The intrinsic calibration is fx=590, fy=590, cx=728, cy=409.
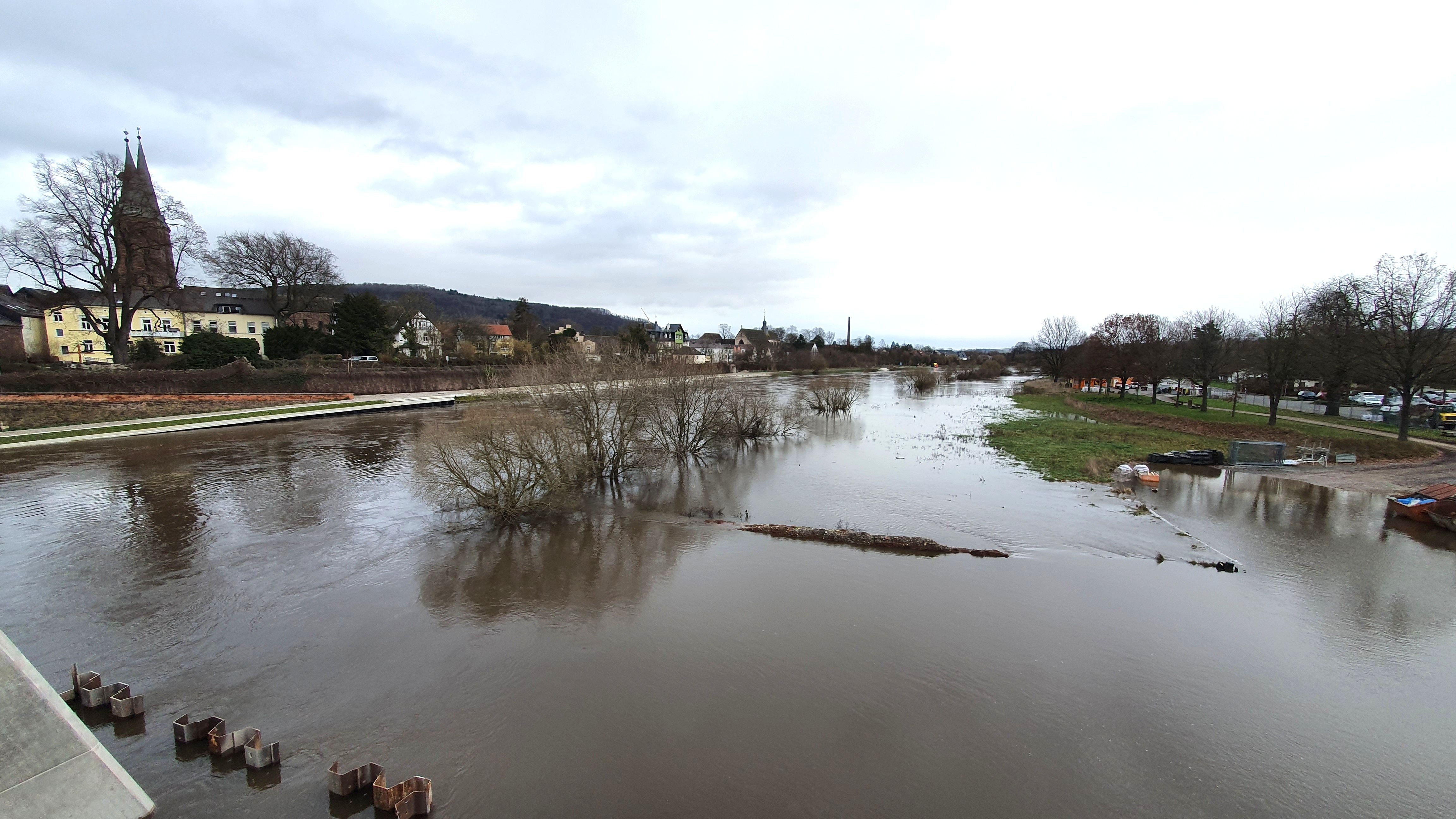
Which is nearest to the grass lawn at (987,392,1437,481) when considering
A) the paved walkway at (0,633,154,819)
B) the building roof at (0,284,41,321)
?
the paved walkway at (0,633,154,819)

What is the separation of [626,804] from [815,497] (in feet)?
42.4

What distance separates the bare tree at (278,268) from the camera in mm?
48938

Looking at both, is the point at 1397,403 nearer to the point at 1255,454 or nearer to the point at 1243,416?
the point at 1243,416

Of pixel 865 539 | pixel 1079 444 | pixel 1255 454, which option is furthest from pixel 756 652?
pixel 1255 454

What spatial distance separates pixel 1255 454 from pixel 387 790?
30.4 metres

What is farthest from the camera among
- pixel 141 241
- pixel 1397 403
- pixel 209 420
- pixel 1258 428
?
pixel 1397 403

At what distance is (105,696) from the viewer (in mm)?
7469

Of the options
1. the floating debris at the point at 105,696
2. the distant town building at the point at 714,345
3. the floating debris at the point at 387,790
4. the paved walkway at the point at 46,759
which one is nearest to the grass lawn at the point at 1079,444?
the floating debris at the point at 387,790

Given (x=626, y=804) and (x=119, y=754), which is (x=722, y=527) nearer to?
(x=626, y=804)

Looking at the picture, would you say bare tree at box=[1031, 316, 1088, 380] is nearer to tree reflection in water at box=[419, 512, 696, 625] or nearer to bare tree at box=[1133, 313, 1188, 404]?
bare tree at box=[1133, 313, 1188, 404]

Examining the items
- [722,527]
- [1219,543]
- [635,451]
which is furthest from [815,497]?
[1219,543]

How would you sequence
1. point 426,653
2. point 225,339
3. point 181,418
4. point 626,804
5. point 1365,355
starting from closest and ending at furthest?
point 626,804, point 426,653, point 1365,355, point 181,418, point 225,339

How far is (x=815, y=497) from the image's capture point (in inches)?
730

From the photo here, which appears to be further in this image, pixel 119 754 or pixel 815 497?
pixel 815 497
